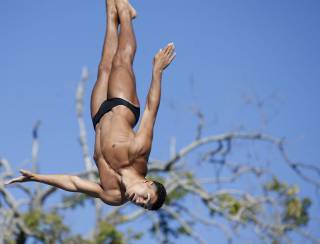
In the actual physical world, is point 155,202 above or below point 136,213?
above

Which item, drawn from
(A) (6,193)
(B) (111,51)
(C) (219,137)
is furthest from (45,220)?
(B) (111,51)

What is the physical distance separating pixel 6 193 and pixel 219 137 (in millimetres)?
5633

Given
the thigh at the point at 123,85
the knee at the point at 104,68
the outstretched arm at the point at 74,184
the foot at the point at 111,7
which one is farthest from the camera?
the foot at the point at 111,7

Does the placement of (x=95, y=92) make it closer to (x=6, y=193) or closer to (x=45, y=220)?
(x=45, y=220)

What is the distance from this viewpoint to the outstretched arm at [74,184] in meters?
7.28

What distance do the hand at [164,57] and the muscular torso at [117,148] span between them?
61cm

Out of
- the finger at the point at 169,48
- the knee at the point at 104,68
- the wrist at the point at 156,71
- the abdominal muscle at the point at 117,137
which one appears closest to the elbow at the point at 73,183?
the abdominal muscle at the point at 117,137

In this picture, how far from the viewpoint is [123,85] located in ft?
24.4

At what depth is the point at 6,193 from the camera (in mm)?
17812

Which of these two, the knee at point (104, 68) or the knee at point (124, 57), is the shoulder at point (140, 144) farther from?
the knee at point (104, 68)

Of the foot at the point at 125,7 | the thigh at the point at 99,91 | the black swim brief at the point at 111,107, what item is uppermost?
the foot at the point at 125,7

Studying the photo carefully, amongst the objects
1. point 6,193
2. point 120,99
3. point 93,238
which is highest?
point 120,99

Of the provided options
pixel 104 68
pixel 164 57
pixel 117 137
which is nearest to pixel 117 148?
pixel 117 137

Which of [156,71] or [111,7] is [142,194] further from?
[111,7]
